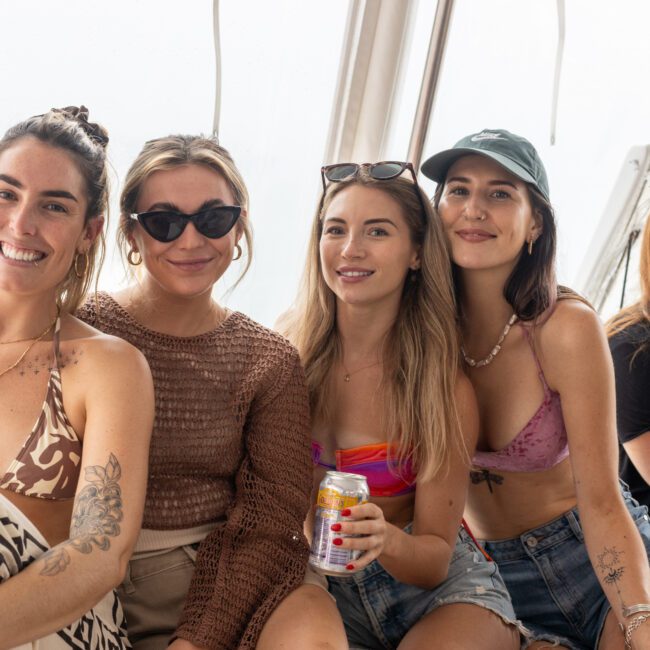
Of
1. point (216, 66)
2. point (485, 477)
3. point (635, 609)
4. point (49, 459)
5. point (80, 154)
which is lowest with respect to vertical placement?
point (635, 609)

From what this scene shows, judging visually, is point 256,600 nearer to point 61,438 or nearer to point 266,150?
point 61,438

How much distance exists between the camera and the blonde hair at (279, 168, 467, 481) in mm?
1864

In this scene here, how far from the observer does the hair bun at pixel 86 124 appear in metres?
1.63

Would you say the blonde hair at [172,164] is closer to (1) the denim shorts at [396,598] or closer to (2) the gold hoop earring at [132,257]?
(2) the gold hoop earring at [132,257]

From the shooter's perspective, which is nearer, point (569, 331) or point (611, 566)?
point (611, 566)

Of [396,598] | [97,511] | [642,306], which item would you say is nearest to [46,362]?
[97,511]

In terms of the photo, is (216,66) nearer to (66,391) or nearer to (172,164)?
(172,164)

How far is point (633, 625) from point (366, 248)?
38.4 inches

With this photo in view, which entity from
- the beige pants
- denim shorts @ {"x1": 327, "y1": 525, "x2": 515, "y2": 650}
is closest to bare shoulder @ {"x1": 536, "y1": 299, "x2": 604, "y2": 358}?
denim shorts @ {"x1": 327, "y1": 525, "x2": 515, "y2": 650}

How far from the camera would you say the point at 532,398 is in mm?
1948

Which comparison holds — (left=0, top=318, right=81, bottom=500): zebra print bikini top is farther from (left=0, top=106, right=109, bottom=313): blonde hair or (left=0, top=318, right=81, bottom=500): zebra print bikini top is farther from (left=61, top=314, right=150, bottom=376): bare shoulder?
(left=0, top=106, right=109, bottom=313): blonde hair

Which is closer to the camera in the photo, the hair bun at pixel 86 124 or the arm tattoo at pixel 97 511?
the arm tattoo at pixel 97 511

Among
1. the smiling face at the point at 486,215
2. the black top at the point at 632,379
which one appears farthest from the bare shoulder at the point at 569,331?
the black top at the point at 632,379

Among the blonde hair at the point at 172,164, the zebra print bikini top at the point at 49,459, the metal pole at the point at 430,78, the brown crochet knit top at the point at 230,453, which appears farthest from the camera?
the metal pole at the point at 430,78
